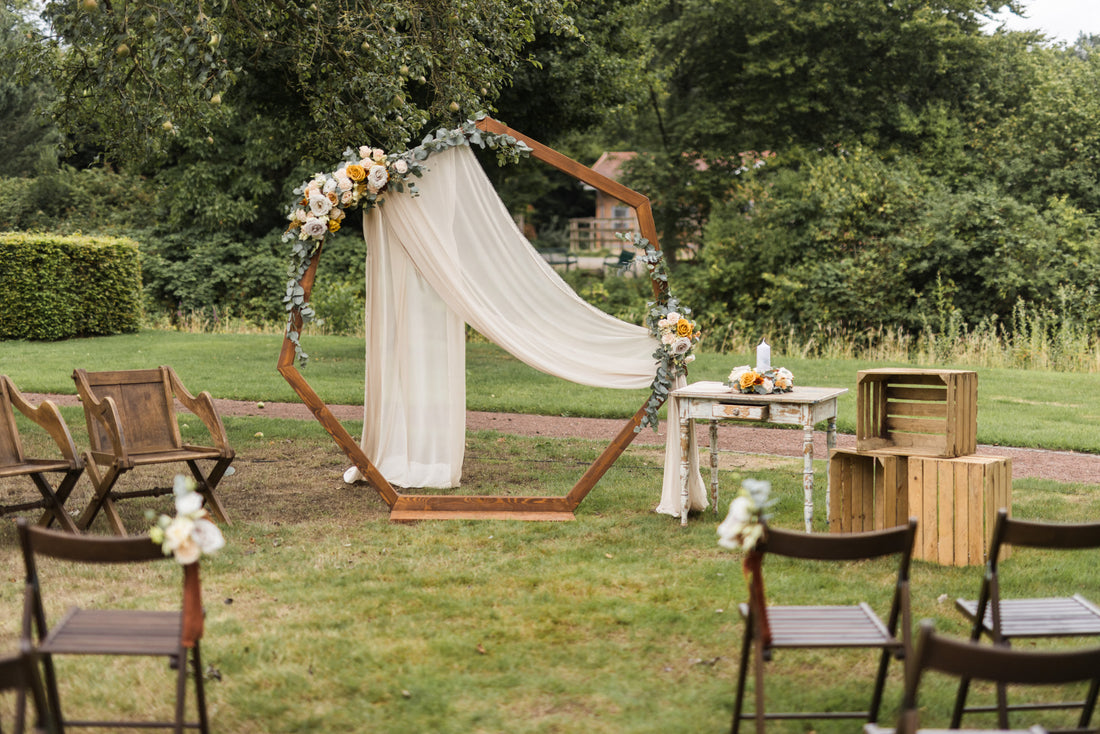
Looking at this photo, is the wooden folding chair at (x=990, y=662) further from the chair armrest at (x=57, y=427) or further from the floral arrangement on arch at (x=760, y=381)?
the chair armrest at (x=57, y=427)

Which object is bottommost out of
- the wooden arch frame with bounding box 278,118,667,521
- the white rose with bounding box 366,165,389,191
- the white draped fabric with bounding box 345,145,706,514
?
the wooden arch frame with bounding box 278,118,667,521

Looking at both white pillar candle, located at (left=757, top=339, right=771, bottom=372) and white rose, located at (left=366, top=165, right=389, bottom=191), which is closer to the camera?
white pillar candle, located at (left=757, top=339, right=771, bottom=372)

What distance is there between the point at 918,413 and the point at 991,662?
13.6ft

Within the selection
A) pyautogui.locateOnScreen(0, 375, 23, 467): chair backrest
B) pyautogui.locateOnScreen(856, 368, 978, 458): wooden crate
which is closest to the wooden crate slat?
pyautogui.locateOnScreen(856, 368, 978, 458): wooden crate

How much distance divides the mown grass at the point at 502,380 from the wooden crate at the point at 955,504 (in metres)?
4.25

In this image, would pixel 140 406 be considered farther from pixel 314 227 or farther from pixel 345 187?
pixel 345 187

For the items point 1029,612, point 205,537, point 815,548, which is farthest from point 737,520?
point 205,537

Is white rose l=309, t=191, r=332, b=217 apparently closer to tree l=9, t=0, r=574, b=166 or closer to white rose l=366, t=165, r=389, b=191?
white rose l=366, t=165, r=389, b=191

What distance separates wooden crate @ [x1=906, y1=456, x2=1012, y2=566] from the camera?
587 cm

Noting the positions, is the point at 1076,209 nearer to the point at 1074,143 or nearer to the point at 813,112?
the point at 1074,143

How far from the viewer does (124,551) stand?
332 centimetres

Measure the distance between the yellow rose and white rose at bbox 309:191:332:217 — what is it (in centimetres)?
308

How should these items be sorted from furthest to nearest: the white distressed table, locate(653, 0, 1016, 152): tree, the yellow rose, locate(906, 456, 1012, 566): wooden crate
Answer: locate(653, 0, 1016, 152): tree < the yellow rose < the white distressed table < locate(906, 456, 1012, 566): wooden crate

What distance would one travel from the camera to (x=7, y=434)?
21.2 feet
